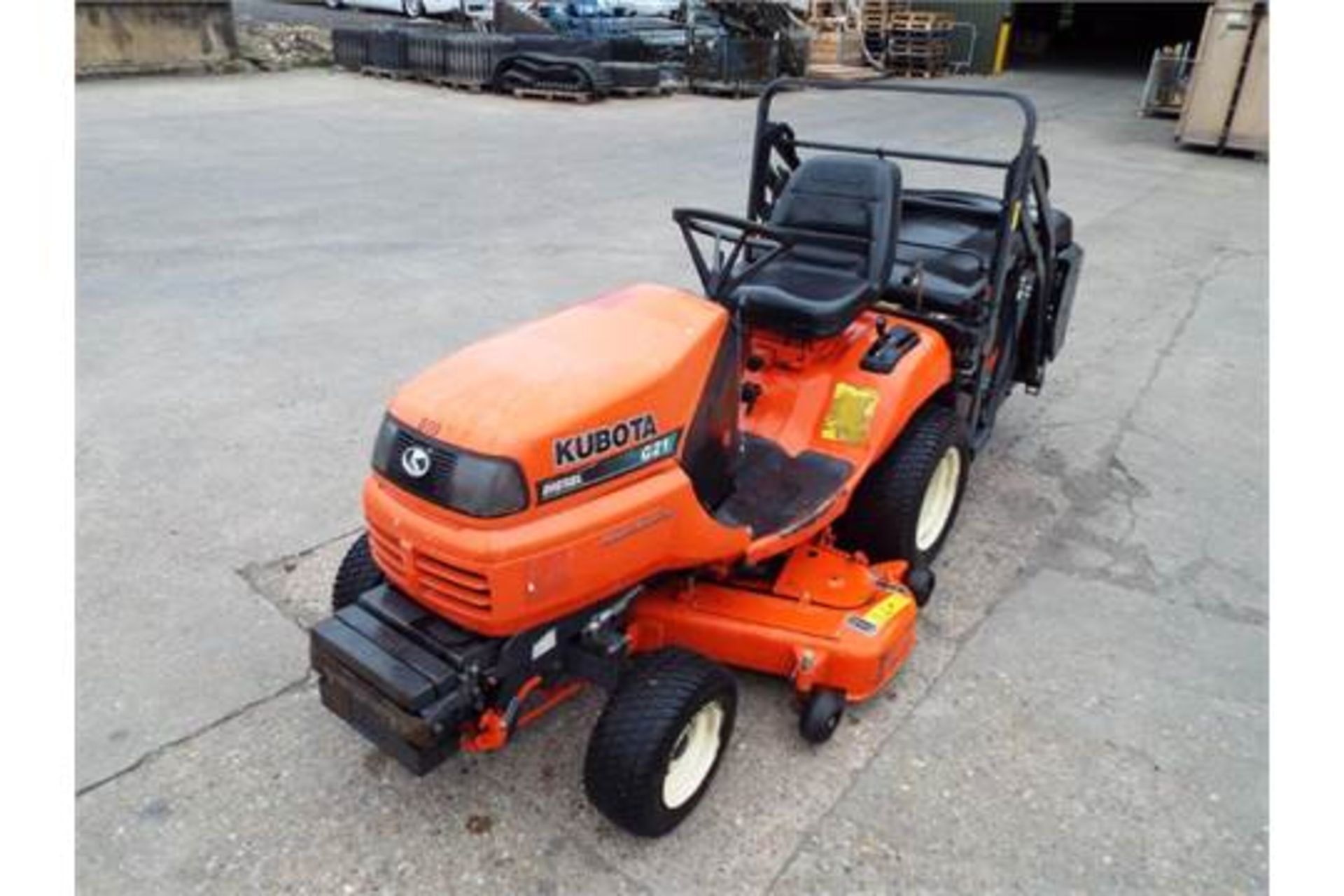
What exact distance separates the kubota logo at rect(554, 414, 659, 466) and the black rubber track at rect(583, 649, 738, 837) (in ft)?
1.80

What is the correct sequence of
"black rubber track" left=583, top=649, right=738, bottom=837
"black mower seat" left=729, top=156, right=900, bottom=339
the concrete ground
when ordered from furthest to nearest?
1. "black mower seat" left=729, top=156, right=900, bottom=339
2. the concrete ground
3. "black rubber track" left=583, top=649, right=738, bottom=837

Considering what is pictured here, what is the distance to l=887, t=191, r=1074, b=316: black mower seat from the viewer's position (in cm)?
340

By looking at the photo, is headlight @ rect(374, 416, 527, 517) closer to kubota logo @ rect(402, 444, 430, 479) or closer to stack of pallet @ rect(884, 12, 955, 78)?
kubota logo @ rect(402, 444, 430, 479)

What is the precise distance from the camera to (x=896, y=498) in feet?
9.81

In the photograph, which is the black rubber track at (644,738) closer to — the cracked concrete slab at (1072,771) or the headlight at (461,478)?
the cracked concrete slab at (1072,771)

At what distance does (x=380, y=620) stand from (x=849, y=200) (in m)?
1.99

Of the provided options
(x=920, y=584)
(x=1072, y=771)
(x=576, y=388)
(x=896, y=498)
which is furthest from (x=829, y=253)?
(x=1072, y=771)

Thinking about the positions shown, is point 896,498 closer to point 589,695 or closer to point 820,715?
point 820,715

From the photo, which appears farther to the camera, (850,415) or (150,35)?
(150,35)

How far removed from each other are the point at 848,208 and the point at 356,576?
1.92 m

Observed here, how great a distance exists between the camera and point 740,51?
626 inches

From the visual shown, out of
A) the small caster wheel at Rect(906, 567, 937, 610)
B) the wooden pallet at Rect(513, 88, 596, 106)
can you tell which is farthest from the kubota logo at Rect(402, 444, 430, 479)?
the wooden pallet at Rect(513, 88, 596, 106)

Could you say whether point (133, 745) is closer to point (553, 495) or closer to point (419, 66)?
point (553, 495)
